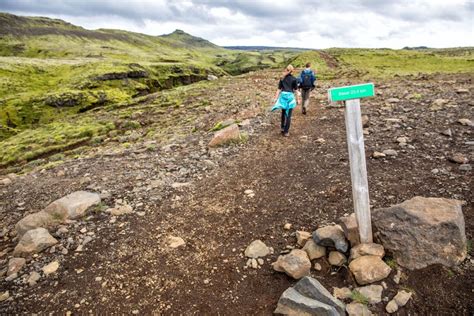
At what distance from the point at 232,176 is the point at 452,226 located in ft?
21.5

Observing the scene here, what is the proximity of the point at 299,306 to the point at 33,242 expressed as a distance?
611 centimetres

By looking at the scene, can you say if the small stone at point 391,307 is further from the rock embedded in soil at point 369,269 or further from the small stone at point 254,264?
the small stone at point 254,264

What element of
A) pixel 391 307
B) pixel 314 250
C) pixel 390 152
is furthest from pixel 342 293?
pixel 390 152

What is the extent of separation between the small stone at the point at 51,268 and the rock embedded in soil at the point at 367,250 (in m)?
6.13

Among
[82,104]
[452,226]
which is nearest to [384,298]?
[452,226]

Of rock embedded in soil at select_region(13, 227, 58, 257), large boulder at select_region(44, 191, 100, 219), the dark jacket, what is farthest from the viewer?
the dark jacket

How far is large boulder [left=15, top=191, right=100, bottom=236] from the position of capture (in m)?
7.99

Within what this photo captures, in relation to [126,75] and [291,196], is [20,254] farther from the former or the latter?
[126,75]

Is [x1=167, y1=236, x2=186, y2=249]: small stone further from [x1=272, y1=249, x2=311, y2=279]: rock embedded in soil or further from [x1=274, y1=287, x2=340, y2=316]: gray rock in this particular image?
[x1=274, y1=287, x2=340, y2=316]: gray rock

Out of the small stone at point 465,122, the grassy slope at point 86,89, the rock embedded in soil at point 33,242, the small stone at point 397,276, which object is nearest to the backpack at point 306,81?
the small stone at point 465,122

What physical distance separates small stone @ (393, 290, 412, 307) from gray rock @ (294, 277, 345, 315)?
91cm

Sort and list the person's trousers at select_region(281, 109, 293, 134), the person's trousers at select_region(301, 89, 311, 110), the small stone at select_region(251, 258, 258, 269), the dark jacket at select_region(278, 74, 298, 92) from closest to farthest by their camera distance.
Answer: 1. the small stone at select_region(251, 258, 258, 269)
2. the dark jacket at select_region(278, 74, 298, 92)
3. the person's trousers at select_region(281, 109, 293, 134)
4. the person's trousers at select_region(301, 89, 311, 110)

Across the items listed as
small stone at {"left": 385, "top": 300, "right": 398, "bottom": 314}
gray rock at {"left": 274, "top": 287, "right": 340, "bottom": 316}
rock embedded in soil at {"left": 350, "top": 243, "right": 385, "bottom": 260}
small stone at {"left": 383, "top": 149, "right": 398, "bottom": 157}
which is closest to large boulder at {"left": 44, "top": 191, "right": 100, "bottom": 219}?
gray rock at {"left": 274, "top": 287, "right": 340, "bottom": 316}

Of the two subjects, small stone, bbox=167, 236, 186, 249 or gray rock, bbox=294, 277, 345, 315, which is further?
small stone, bbox=167, 236, 186, 249
